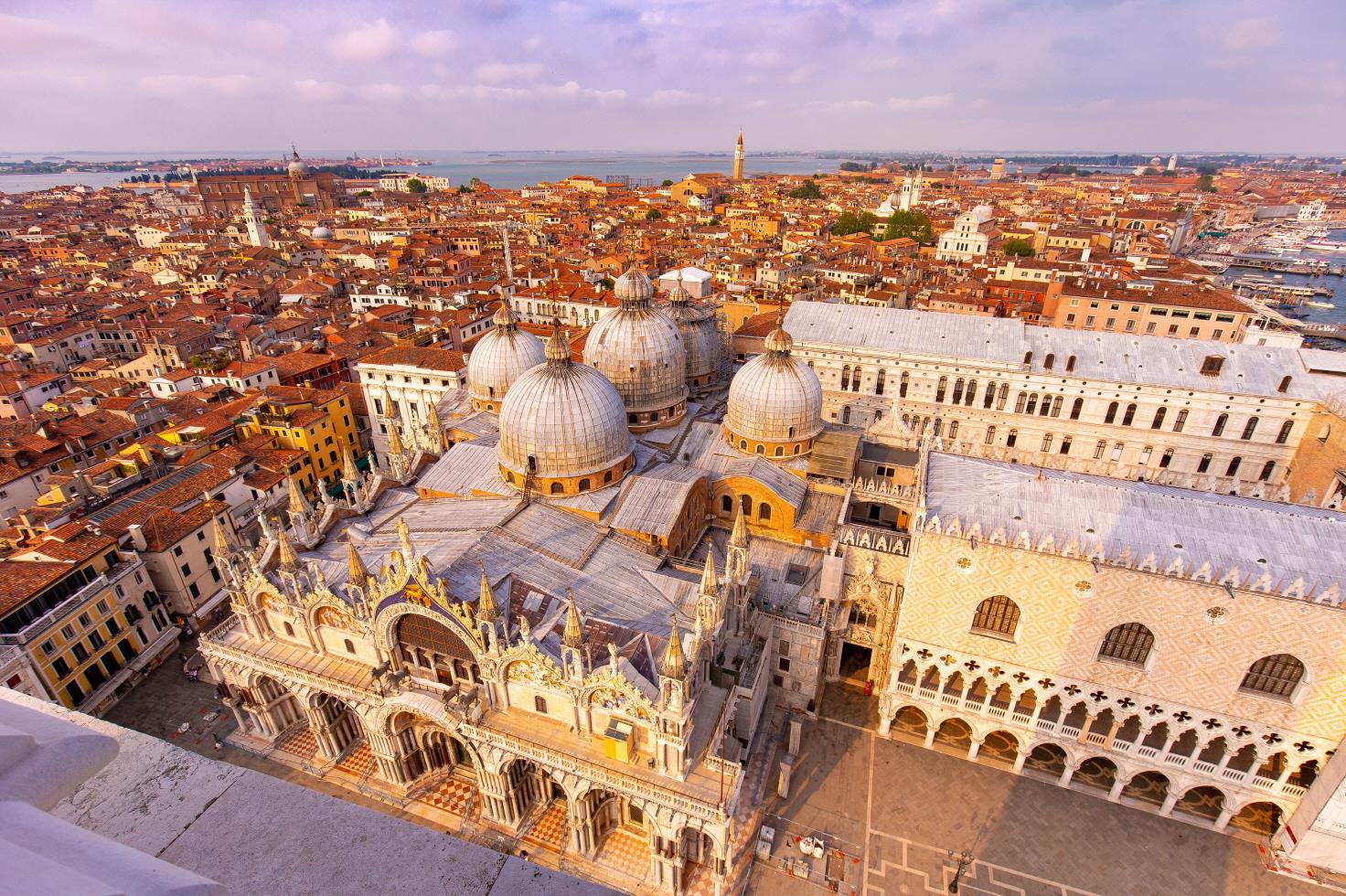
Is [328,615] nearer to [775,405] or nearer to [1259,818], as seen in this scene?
[775,405]

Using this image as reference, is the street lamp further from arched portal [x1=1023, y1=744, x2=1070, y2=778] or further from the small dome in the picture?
the small dome

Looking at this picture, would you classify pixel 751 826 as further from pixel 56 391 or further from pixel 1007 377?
pixel 56 391

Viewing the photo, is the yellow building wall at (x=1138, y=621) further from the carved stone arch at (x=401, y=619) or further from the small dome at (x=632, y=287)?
the small dome at (x=632, y=287)

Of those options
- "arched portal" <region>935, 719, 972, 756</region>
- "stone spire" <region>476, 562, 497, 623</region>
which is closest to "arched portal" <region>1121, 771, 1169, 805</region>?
"arched portal" <region>935, 719, 972, 756</region>

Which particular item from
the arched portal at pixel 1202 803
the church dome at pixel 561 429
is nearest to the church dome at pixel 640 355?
the church dome at pixel 561 429

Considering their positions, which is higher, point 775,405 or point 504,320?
point 504,320

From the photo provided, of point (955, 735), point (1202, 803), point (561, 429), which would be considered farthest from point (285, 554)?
point (1202, 803)

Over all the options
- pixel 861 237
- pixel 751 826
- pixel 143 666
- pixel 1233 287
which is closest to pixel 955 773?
pixel 751 826
